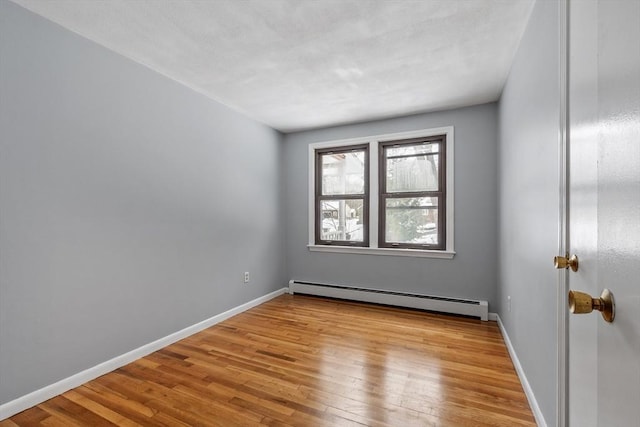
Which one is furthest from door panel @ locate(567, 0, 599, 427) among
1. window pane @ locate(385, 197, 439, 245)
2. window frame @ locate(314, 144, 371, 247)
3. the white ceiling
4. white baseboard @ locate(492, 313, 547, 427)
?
window frame @ locate(314, 144, 371, 247)

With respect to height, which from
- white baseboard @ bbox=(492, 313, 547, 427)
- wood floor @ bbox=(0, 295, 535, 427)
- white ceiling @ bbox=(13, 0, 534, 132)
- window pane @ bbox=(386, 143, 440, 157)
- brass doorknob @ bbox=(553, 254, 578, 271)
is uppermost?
white ceiling @ bbox=(13, 0, 534, 132)

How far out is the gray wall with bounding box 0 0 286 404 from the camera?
1806mm

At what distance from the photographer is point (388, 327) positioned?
3.10m

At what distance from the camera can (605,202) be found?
0.77m

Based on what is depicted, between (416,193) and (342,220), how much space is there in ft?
3.65

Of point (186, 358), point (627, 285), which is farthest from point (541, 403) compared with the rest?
point (186, 358)

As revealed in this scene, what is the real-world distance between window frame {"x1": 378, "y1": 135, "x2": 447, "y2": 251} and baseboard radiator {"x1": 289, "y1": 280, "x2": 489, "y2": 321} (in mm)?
621

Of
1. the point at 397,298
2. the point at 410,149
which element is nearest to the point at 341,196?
the point at 410,149

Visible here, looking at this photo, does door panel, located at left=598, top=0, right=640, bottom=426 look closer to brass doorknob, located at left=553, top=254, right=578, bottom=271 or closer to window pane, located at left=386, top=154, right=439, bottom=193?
brass doorknob, located at left=553, top=254, right=578, bottom=271

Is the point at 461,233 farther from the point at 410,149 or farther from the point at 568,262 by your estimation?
the point at 568,262

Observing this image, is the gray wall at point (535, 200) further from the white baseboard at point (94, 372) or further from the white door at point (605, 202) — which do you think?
the white baseboard at point (94, 372)

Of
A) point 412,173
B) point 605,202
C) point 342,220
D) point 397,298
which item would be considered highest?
point 412,173

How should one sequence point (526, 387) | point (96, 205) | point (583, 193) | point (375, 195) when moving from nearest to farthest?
point (583, 193) → point (526, 387) → point (96, 205) → point (375, 195)

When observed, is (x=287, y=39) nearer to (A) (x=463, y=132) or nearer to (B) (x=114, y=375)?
(A) (x=463, y=132)
